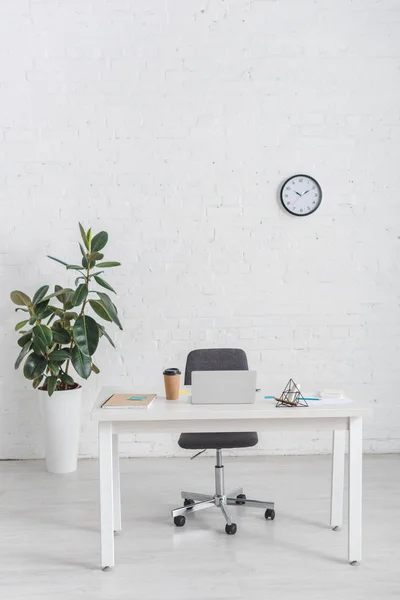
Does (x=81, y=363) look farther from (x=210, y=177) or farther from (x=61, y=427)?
(x=210, y=177)

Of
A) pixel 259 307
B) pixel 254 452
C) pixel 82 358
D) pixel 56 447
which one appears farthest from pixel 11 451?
pixel 259 307

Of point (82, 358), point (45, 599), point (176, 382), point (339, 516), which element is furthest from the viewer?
point (82, 358)

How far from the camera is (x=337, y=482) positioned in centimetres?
314

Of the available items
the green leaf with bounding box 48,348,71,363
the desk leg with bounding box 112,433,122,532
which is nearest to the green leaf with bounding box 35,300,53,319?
the green leaf with bounding box 48,348,71,363

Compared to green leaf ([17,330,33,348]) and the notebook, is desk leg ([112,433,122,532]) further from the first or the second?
green leaf ([17,330,33,348])

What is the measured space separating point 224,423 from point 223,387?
15cm

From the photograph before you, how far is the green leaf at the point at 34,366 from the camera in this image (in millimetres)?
3984

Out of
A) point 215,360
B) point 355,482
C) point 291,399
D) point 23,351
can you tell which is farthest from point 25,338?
point 355,482

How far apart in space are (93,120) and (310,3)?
1669 mm

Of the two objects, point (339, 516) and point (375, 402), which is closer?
point (339, 516)

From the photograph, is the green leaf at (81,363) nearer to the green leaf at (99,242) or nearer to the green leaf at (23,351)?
the green leaf at (23,351)

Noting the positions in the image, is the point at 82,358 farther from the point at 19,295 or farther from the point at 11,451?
the point at 11,451

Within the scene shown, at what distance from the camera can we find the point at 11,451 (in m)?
4.51

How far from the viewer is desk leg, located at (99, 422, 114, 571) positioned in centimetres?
266
